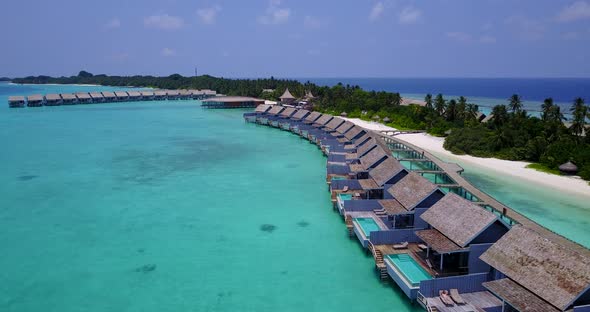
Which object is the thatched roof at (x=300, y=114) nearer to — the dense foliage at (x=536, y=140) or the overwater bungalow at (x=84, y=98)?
the dense foliage at (x=536, y=140)

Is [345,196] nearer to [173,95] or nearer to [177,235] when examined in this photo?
[177,235]

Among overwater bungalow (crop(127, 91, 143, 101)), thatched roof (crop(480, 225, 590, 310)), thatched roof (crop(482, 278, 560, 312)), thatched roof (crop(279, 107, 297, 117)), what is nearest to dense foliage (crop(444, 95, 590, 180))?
thatched roof (crop(480, 225, 590, 310))

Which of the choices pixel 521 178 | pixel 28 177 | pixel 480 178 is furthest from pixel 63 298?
pixel 521 178

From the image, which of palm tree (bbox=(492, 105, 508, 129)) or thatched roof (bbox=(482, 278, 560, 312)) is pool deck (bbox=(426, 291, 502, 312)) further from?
palm tree (bbox=(492, 105, 508, 129))

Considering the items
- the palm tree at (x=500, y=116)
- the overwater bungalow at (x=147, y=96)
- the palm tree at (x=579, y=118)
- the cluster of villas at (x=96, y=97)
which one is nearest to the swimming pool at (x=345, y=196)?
the palm tree at (x=579, y=118)

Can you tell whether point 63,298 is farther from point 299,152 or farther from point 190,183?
point 299,152
